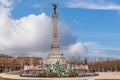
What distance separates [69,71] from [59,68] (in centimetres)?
323

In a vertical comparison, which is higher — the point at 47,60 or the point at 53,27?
the point at 53,27

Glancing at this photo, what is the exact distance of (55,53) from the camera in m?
108

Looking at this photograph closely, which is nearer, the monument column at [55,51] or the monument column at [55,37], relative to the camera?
the monument column at [55,51]

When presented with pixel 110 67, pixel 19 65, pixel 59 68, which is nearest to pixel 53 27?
pixel 59 68

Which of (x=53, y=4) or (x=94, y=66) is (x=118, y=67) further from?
(x=53, y=4)

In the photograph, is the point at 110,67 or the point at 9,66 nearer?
the point at 110,67

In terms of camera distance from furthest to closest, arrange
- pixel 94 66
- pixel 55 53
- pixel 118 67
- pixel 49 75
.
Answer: pixel 94 66
pixel 118 67
pixel 55 53
pixel 49 75

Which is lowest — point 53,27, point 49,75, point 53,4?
point 49,75

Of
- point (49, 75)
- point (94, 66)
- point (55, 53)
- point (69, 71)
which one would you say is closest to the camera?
point (49, 75)

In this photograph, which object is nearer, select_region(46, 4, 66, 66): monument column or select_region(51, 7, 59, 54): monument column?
select_region(46, 4, 66, 66): monument column

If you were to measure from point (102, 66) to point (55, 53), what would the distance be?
158ft

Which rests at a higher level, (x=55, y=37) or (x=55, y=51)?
(x=55, y=37)

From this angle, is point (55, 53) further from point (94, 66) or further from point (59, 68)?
point (94, 66)

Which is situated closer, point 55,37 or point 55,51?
point 55,51
